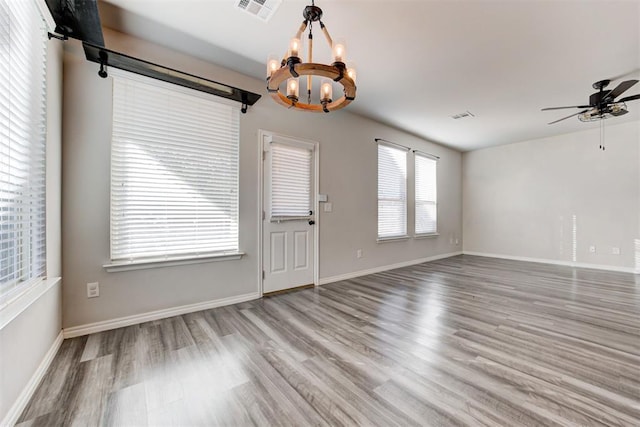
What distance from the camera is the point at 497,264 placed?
561cm

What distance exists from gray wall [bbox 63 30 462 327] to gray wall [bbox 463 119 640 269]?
9.86 ft

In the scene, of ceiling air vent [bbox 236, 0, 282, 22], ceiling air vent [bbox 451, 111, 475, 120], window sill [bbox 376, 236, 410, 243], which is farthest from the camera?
window sill [bbox 376, 236, 410, 243]

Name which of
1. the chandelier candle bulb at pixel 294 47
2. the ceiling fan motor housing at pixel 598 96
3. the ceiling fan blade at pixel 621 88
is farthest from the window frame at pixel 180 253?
the ceiling fan motor housing at pixel 598 96

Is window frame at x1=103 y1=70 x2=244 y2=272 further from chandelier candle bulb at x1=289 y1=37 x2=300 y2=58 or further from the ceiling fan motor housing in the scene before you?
the ceiling fan motor housing

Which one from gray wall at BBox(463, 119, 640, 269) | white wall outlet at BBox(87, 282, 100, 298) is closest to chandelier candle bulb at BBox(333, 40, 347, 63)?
white wall outlet at BBox(87, 282, 100, 298)

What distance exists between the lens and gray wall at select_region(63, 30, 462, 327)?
2.30 metres

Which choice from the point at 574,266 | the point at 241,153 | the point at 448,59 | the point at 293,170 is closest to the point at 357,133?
the point at 293,170

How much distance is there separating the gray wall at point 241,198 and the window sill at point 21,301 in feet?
1.70

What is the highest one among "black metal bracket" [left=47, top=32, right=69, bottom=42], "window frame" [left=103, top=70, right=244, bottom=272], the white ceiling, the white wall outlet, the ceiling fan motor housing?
the white ceiling

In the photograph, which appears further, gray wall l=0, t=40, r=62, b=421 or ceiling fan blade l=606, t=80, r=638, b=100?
ceiling fan blade l=606, t=80, r=638, b=100

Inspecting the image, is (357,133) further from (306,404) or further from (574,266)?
(574,266)

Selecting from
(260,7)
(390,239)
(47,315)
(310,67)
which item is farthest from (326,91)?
(390,239)

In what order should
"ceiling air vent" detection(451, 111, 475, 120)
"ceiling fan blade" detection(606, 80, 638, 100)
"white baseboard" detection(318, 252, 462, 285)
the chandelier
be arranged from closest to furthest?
the chandelier, "ceiling fan blade" detection(606, 80, 638, 100), "white baseboard" detection(318, 252, 462, 285), "ceiling air vent" detection(451, 111, 475, 120)

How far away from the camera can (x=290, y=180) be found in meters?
3.70
